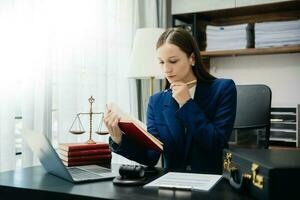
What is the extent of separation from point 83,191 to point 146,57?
133 centimetres

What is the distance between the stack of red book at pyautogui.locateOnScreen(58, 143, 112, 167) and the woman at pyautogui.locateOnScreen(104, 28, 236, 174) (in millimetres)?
68

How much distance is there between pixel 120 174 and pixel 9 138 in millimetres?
741

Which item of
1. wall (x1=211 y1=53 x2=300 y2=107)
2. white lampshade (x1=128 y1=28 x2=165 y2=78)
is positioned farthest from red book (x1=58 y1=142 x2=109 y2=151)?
wall (x1=211 y1=53 x2=300 y2=107)

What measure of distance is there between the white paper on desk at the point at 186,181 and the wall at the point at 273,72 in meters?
1.65

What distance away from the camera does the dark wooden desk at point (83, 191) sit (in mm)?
784

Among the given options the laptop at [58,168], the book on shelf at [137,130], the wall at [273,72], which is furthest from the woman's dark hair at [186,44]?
the wall at [273,72]

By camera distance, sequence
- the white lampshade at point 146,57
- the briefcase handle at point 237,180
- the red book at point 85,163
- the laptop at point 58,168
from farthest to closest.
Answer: the white lampshade at point 146,57, the red book at point 85,163, the laptop at point 58,168, the briefcase handle at point 237,180

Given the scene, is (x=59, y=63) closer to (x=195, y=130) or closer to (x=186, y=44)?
(x=186, y=44)

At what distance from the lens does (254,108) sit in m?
1.84

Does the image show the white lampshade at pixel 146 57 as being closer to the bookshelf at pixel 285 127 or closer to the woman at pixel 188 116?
the woman at pixel 188 116

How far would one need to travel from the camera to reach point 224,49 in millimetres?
2527

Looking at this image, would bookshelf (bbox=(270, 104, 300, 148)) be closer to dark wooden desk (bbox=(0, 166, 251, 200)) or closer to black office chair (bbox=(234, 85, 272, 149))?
black office chair (bbox=(234, 85, 272, 149))

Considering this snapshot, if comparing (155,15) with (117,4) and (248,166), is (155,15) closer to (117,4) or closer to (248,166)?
(117,4)

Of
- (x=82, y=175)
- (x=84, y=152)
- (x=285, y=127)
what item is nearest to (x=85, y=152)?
(x=84, y=152)
